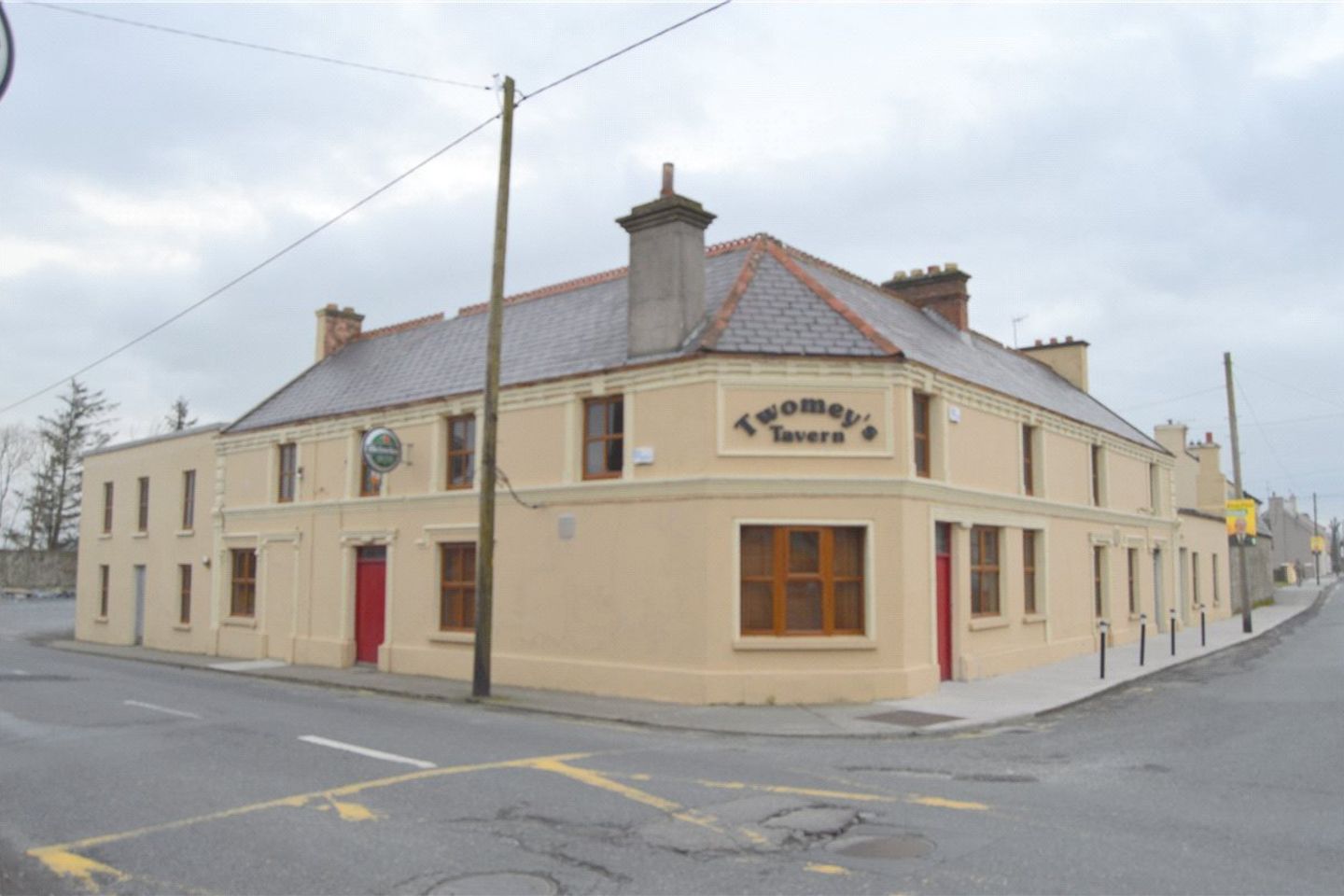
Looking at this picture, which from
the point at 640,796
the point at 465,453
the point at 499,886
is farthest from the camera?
the point at 465,453

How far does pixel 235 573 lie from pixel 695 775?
1967 centimetres

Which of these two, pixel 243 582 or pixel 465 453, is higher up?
pixel 465 453

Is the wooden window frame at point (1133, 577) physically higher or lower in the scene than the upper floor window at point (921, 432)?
lower

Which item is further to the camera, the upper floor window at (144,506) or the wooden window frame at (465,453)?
the upper floor window at (144,506)

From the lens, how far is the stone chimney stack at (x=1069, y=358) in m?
30.4

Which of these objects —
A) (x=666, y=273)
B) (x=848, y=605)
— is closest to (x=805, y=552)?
(x=848, y=605)

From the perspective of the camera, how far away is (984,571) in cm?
1941

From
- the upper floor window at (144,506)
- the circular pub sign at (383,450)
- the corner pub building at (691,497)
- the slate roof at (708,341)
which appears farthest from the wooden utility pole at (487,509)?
the upper floor window at (144,506)

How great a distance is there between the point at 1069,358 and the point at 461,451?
1891cm

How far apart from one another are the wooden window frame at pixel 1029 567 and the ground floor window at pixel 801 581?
6.27m

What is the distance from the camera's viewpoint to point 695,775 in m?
10.0

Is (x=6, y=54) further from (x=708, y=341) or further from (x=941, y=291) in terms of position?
(x=941, y=291)

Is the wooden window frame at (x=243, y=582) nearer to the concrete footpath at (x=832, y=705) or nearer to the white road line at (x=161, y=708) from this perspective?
the concrete footpath at (x=832, y=705)

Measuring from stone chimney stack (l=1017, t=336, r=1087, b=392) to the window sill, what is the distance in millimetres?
17270
